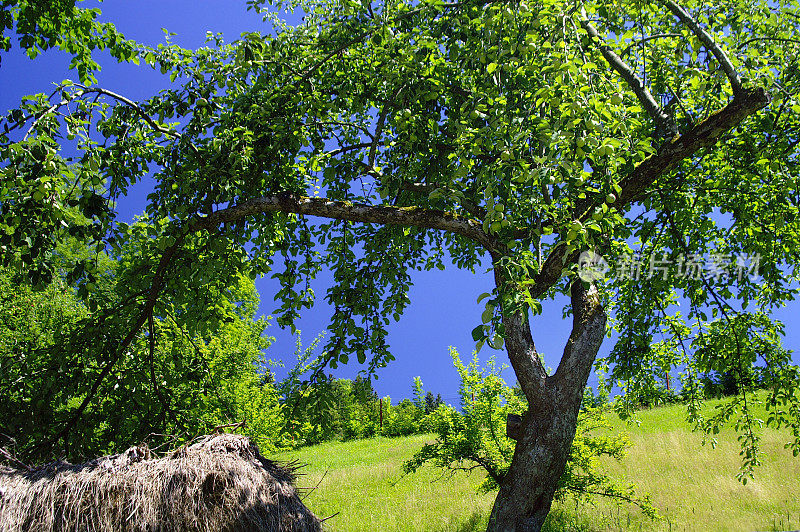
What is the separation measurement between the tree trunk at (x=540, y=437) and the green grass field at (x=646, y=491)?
3834mm

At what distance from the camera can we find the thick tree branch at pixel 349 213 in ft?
19.0

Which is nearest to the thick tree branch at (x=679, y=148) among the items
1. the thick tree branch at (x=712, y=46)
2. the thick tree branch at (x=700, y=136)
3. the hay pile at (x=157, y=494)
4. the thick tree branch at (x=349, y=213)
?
the thick tree branch at (x=700, y=136)

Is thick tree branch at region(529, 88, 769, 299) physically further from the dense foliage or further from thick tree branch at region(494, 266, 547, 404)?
the dense foliage

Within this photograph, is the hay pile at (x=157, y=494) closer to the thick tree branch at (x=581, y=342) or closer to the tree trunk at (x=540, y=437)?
the tree trunk at (x=540, y=437)

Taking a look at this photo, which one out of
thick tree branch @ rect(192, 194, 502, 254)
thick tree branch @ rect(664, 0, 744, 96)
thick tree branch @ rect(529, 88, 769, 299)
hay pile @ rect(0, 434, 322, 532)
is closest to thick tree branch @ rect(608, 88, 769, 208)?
thick tree branch @ rect(529, 88, 769, 299)

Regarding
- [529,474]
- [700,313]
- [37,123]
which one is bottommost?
[529,474]

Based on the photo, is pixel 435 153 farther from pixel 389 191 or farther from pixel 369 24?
pixel 369 24

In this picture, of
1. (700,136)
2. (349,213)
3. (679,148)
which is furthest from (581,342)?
(349,213)

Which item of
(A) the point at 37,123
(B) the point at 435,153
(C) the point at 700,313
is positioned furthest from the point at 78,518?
(C) the point at 700,313

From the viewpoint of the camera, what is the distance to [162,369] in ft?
23.8

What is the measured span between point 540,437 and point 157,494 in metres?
3.61

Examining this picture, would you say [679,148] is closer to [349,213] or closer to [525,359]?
[525,359]

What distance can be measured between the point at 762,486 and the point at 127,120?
1376cm

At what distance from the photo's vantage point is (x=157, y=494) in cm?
429
